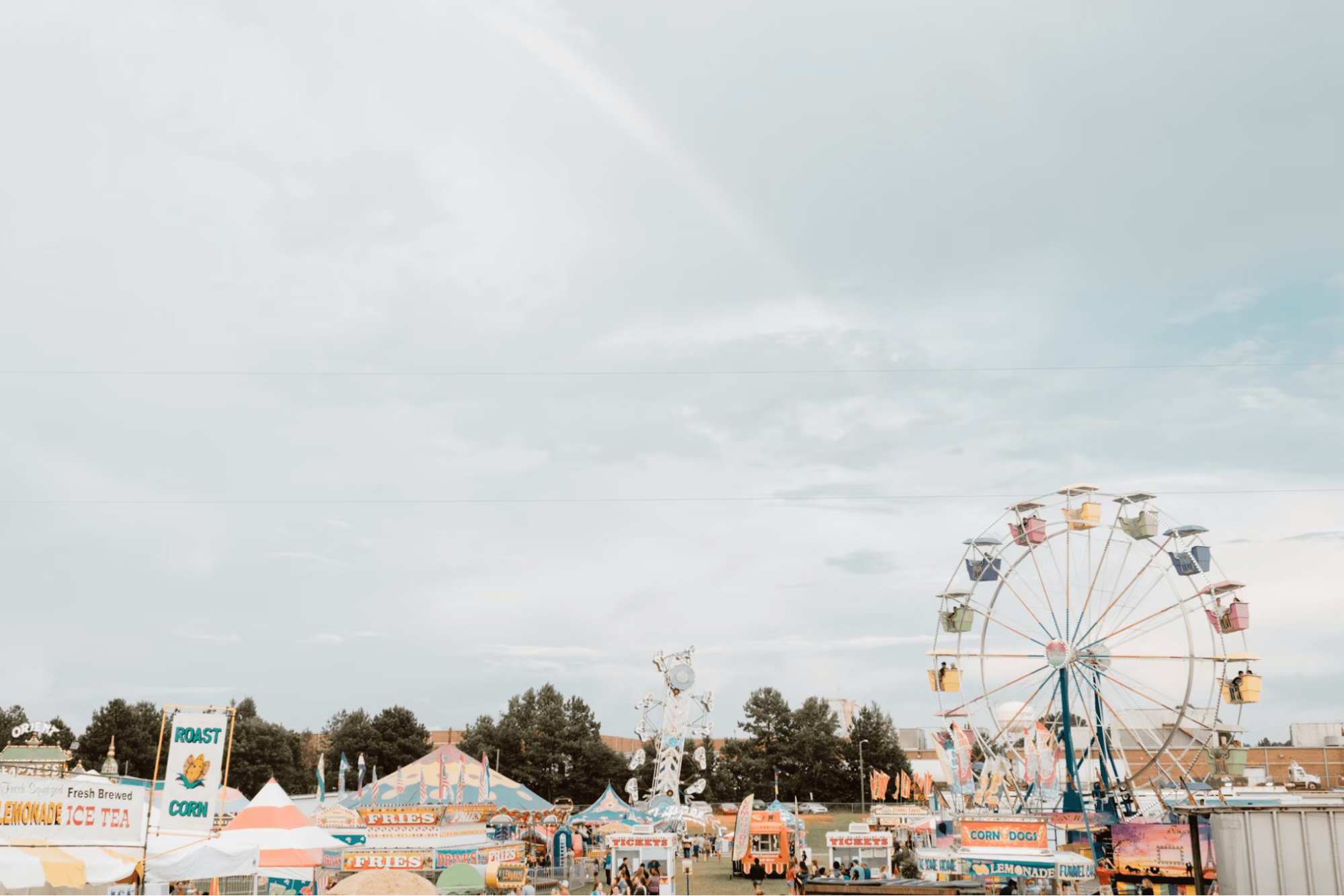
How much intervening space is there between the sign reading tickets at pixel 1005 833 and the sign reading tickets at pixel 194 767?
1914 cm

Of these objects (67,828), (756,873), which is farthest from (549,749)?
(67,828)

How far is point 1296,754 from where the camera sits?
3120 inches

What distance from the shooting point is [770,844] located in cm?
3959

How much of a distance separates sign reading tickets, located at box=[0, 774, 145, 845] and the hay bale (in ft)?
17.8

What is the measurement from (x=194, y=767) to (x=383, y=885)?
183 inches

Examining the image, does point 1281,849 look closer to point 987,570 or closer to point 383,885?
point 383,885

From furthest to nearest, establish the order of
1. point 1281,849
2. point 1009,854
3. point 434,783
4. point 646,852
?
point 434,783
point 646,852
point 1009,854
point 1281,849

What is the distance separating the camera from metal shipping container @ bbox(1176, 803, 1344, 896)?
1664cm

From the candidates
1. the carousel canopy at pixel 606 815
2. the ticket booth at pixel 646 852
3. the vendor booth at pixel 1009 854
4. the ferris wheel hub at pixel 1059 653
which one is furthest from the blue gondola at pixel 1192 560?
the carousel canopy at pixel 606 815

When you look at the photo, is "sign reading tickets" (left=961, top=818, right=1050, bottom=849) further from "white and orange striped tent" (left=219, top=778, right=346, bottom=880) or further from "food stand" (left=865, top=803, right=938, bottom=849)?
"white and orange striped tent" (left=219, top=778, right=346, bottom=880)

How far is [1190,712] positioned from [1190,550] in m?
5.66

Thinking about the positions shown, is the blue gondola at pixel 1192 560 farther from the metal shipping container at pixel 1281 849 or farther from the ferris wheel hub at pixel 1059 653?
the metal shipping container at pixel 1281 849

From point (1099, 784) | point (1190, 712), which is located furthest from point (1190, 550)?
point (1099, 784)

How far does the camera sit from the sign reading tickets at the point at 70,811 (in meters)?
19.4
